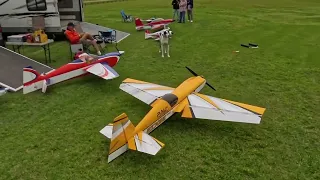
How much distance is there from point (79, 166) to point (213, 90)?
18.1ft

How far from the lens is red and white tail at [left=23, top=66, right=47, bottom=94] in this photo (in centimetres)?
1004

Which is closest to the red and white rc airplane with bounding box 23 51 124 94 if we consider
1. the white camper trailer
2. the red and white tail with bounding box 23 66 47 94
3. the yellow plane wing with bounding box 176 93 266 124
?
the red and white tail with bounding box 23 66 47 94

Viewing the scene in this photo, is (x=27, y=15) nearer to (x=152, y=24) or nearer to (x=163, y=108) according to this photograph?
(x=152, y=24)

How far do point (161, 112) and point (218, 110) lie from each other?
1425 millimetres

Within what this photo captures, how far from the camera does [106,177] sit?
6.30m

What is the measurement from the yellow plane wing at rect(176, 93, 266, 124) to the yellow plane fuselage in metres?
0.21

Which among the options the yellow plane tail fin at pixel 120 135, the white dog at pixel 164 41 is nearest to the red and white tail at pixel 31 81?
the yellow plane tail fin at pixel 120 135

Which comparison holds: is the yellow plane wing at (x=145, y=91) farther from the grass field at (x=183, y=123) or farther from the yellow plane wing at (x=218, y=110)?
the yellow plane wing at (x=218, y=110)

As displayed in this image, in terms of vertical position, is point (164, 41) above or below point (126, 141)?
above

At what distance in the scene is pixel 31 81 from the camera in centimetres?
1014

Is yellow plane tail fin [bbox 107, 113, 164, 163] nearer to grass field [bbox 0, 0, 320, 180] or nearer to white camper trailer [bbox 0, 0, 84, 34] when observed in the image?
grass field [bbox 0, 0, 320, 180]

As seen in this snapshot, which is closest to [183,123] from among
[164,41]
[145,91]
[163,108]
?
[163,108]

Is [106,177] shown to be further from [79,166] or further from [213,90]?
[213,90]

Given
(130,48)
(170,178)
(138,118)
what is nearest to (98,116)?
(138,118)
